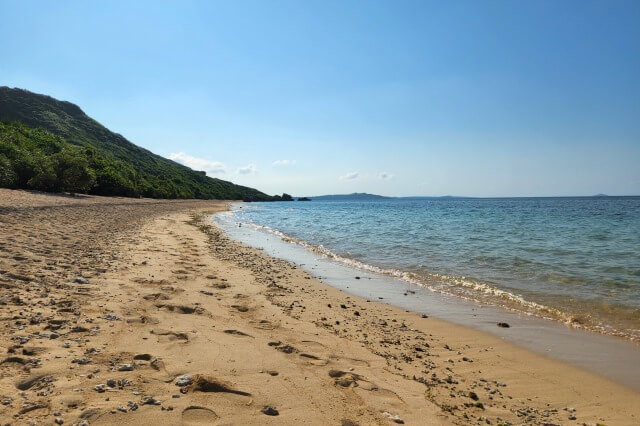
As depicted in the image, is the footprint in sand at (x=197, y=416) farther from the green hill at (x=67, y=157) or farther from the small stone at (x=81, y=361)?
the green hill at (x=67, y=157)

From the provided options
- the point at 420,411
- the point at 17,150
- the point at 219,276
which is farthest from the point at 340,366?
the point at 17,150

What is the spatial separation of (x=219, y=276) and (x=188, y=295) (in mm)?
2431

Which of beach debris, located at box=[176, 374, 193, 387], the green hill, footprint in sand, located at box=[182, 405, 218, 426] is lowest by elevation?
footprint in sand, located at box=[182, 405, 218, 426]

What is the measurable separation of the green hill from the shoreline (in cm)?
3430

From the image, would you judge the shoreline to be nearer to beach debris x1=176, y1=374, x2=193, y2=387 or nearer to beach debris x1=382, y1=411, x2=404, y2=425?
beach debris x1=382, y1=411, x2=404, y2=425

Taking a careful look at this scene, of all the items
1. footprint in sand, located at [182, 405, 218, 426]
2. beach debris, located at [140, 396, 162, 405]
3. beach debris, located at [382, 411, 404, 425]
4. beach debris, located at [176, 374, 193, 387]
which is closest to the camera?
footprint in sand, located at [182, 405, 218, 426]

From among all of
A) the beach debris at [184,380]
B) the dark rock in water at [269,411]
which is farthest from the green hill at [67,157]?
the dark rock in water at [269,411]

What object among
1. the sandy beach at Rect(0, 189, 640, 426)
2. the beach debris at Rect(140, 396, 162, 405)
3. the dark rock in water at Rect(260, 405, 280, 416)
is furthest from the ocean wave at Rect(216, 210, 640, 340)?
the beach debris at Rect(140, 396, 162, 405)

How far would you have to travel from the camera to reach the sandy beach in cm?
332

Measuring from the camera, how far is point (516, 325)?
7113 mm

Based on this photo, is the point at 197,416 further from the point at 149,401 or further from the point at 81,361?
the point at 81,361

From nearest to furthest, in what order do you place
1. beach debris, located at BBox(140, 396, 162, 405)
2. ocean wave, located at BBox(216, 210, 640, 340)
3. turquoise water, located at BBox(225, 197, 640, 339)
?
beach debris, located at BBox(140, 396, 162, 405)
ocean wave, located at BBox(216, 210, 640, 340)
turquoise water, located at BBox(225, 197, 640, 339)

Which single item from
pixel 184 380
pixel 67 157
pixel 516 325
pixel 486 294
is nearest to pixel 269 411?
pixel 184 380

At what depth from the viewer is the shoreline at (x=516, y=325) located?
17.9ft
